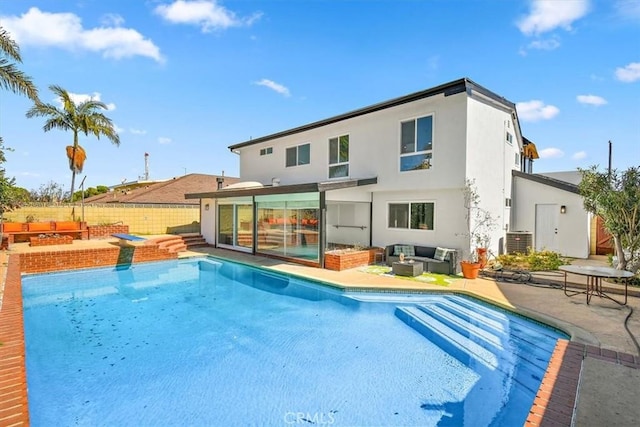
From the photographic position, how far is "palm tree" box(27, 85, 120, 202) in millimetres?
21969

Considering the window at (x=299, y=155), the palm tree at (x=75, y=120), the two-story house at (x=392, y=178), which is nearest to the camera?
the two-story house at (x=392, y=178)

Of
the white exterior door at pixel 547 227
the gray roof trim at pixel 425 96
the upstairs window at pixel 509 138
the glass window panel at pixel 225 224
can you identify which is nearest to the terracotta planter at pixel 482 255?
the white exterior door at pixel 547 227

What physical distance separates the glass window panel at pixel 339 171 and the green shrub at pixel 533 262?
25.5ft

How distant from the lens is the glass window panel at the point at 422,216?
1370 centimetres

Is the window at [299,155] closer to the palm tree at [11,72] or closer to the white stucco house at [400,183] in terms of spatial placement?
the white stucco house at [400,183]

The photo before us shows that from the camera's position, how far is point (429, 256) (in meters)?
13.3

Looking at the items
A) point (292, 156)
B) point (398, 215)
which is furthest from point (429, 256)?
point (292, 156)

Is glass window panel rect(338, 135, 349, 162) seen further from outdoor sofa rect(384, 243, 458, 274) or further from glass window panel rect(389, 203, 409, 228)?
outdoor sofa rect(384, 243, 458, 274)

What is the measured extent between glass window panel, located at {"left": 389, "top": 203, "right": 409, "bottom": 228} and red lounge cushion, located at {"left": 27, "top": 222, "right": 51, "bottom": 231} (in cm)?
1948

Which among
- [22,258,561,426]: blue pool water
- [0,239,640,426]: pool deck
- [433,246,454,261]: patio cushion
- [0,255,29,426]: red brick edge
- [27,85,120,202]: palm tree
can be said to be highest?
[27,85,120,202]: palm tree

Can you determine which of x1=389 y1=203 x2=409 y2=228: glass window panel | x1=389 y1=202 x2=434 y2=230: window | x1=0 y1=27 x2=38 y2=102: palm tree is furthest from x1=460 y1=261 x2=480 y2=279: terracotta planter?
x1=0 y1=27 x2=38 y2=102: palm tree

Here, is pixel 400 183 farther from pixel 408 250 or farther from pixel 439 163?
pixel 408 250

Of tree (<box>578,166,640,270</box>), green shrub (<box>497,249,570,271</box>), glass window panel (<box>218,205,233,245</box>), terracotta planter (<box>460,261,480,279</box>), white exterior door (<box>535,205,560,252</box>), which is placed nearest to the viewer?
tree (<box>578,166,640,270</box>)

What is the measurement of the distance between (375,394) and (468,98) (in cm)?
1116
